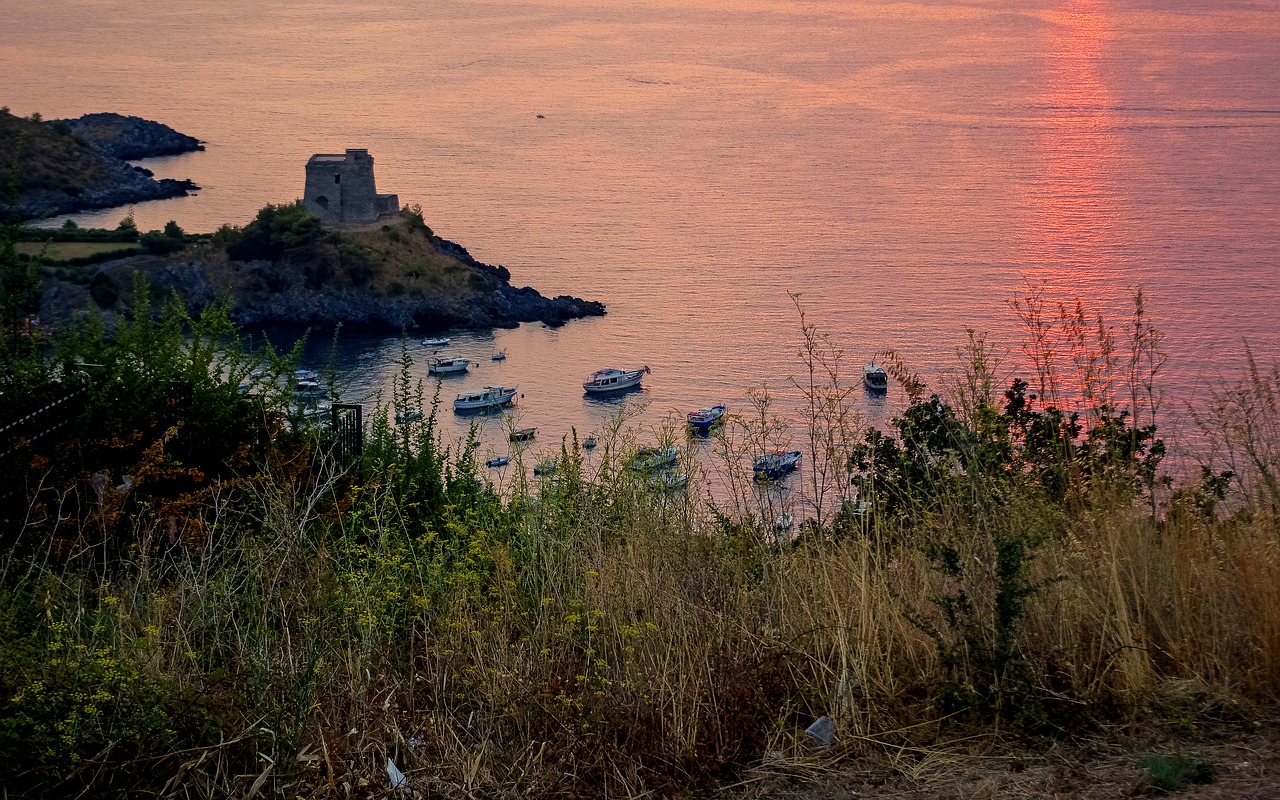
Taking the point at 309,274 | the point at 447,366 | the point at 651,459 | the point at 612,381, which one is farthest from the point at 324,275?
the point at 651,459

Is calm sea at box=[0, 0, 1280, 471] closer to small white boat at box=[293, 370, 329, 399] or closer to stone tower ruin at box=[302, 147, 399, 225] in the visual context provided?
stone tower ruin at box=[302, 147, 399, 225]

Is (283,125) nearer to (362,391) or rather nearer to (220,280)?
(220,280)

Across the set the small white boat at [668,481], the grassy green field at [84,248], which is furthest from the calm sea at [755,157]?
the small white boat at [668,481]

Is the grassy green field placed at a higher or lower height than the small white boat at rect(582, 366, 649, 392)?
higher

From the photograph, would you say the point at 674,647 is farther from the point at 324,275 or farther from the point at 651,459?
the point at 324,275

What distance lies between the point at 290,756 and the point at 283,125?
80.3 metres

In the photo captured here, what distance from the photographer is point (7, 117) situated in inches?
2805

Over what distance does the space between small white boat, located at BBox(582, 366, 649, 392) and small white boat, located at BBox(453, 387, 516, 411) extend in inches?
94.3

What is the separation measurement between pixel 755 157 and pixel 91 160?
36.4m

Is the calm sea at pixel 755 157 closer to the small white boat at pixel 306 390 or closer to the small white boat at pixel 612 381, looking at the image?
the small white boat at pixel 612 381

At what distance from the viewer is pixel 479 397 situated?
37.1 meters

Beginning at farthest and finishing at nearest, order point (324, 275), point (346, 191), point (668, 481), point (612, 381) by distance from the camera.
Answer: point (346, 191) → point (324, 275) → point (612, 381) → point (668, 481)

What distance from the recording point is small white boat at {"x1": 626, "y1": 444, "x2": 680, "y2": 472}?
4.71 metres

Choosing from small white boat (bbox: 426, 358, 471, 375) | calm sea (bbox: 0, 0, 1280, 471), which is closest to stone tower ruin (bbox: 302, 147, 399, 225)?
calm sea (bbox: 0, 0, 1280, 471)
